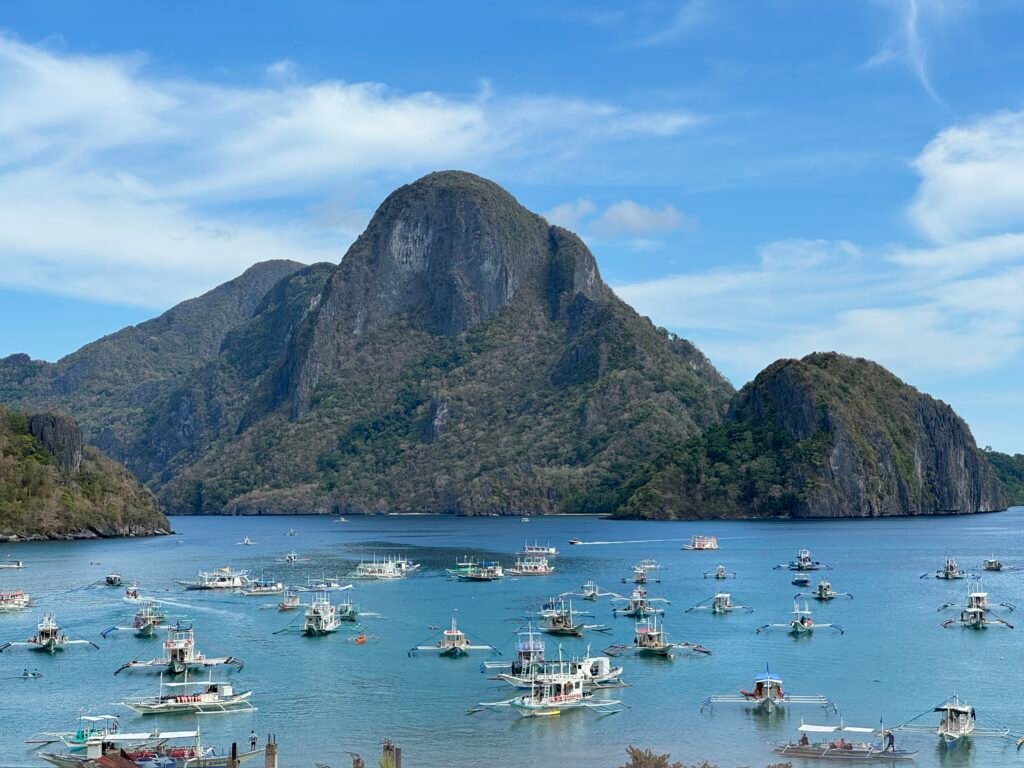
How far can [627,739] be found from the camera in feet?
223

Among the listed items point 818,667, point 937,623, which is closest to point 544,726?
point 818,667

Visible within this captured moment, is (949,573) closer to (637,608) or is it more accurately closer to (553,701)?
(637,608)

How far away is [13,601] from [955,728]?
9428cm

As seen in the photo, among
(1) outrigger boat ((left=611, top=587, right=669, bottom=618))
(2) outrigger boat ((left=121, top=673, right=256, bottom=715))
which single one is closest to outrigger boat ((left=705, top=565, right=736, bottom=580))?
(1) outrigger boat ((left=611, top=587, right=669, bottom=618))

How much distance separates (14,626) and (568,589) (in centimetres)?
5908

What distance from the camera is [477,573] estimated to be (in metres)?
157

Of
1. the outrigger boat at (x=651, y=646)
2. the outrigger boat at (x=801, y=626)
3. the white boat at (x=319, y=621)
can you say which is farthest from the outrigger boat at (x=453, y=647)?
the outrigger boat at (x=801, y=626)

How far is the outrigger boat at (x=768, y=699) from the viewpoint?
74938mm

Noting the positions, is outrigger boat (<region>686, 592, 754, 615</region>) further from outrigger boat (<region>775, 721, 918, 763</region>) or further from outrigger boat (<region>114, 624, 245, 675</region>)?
outrigger boat (<region>775, 721, 918, 763</region>)

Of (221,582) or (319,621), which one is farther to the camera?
(221,582)

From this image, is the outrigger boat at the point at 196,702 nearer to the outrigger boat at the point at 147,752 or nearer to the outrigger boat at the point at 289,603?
the outrigger boat at the point at 147,752

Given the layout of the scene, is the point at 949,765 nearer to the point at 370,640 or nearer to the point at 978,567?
the point at 370,640

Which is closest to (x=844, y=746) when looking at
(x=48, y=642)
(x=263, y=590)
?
(x=48, y=642)

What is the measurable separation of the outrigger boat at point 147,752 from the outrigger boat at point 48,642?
124ft
